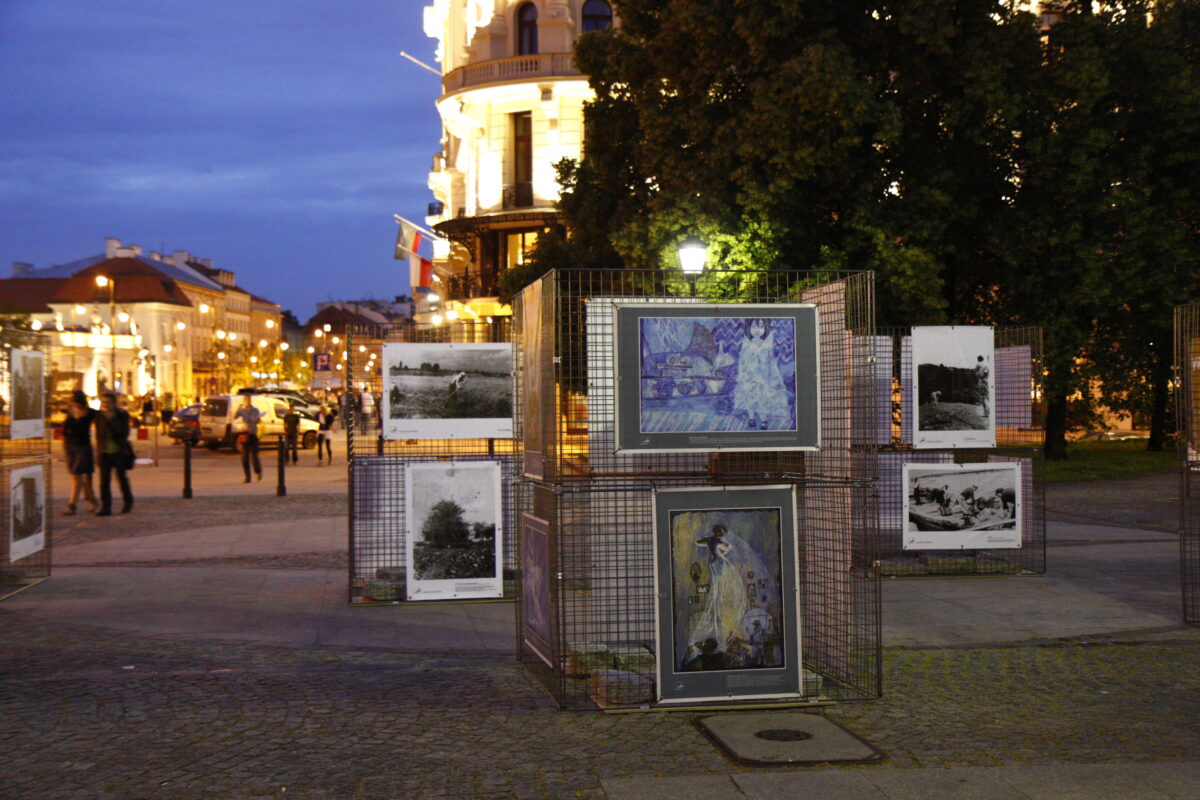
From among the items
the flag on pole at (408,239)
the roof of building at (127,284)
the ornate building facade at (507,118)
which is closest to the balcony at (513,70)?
the ornate building facade at (507,118)

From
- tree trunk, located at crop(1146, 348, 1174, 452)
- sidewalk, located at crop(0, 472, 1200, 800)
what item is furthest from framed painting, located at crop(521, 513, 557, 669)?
tree trunk, located at crop(1146, 348, 1174, 452)

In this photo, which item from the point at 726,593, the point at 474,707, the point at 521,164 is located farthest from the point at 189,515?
the point at 521,164

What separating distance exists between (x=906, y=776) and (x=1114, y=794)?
932mm

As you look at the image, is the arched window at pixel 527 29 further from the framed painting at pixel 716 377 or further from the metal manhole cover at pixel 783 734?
the metal manhole cover at pixel 783 734

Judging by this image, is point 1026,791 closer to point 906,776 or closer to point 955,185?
point 906,776

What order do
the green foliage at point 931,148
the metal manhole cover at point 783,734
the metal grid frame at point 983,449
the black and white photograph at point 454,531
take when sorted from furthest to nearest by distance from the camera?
1. the green foliage at point 931,148
2. the metal grid frame at point 983,449
3. the black and white photograph at point 454,531
4. the metal manhole cover at point 783,734

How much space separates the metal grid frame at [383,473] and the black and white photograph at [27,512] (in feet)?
10.6

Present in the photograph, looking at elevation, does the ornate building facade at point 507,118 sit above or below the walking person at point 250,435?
above

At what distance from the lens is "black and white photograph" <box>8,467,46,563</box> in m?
12.2

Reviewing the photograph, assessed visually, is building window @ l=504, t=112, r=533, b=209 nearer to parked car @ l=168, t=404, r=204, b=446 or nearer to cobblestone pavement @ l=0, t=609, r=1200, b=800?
A: parked car @ l=168, t=404, r=204, b=446

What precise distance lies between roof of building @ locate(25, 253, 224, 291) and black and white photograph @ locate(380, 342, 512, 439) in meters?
129

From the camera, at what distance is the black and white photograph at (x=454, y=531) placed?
11.4m

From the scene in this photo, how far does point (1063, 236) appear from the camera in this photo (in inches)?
937

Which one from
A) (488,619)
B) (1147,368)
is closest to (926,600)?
(488,619)
